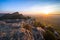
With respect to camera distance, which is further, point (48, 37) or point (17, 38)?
point (48, 37)

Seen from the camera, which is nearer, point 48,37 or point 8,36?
point 8,36

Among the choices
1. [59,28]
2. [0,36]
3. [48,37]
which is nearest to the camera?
[0,36]

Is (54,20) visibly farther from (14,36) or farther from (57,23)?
(14,36)

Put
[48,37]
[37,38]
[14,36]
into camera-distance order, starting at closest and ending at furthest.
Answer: [14,36] < [37,38] < [48,37]

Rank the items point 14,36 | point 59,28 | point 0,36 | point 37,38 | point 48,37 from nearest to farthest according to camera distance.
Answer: point 0,36 → point 14,36 → point 37,38 → point 48,37 → point 59,28

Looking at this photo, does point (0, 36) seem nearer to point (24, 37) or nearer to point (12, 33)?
point (12, 33)

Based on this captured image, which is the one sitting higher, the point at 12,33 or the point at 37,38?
the point at 12,33

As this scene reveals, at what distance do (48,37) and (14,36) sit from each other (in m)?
2.33

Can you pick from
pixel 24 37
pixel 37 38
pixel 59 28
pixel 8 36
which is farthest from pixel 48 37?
pixel 59 28

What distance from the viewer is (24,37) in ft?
6.89

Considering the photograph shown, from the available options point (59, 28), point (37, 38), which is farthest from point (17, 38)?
point (59, 28)

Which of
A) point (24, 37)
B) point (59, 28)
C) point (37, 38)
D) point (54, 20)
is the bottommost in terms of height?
point (59, 28)

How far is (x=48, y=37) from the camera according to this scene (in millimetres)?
4059

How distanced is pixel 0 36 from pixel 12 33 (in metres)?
0.28
